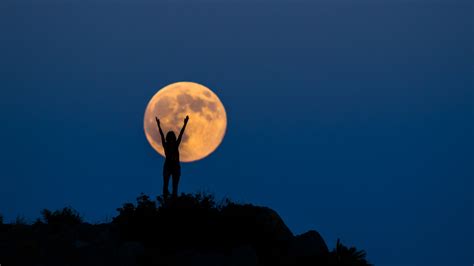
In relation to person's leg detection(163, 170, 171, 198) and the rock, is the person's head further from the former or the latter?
the rock

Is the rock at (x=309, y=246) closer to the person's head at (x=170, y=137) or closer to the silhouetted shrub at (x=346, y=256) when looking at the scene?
the silhouetted shrub at (x=346, y=256)

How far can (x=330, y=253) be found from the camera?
2030cm

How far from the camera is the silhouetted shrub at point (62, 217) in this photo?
23250mm

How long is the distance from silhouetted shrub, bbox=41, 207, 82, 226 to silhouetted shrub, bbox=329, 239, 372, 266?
906cm

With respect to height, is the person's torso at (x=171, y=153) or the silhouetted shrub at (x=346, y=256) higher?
the person's torso at (x=171, y=153)

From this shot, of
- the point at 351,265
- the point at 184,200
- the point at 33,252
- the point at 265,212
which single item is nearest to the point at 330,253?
the point at 351,265

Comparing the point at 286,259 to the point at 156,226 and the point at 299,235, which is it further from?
the point at 156,226

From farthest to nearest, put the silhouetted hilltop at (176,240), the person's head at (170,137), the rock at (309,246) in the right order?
the person's head at (170,137) < the rock at (309,246) < the silhouetted hilltop at (176,240)

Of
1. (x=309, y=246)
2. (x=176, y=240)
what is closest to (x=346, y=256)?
(x=309, y=246)

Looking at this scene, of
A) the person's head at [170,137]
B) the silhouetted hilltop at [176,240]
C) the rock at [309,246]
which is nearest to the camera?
the silhouetted hilltop at [176,240]

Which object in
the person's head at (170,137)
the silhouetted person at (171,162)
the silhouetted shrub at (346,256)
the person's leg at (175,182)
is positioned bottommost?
the silhouetted shrub at (346,256)

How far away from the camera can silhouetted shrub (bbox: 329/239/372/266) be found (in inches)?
786

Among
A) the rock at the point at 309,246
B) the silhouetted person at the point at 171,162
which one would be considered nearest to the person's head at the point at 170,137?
the silhouetted person at the point at 171,162

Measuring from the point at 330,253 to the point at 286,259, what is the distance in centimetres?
162
